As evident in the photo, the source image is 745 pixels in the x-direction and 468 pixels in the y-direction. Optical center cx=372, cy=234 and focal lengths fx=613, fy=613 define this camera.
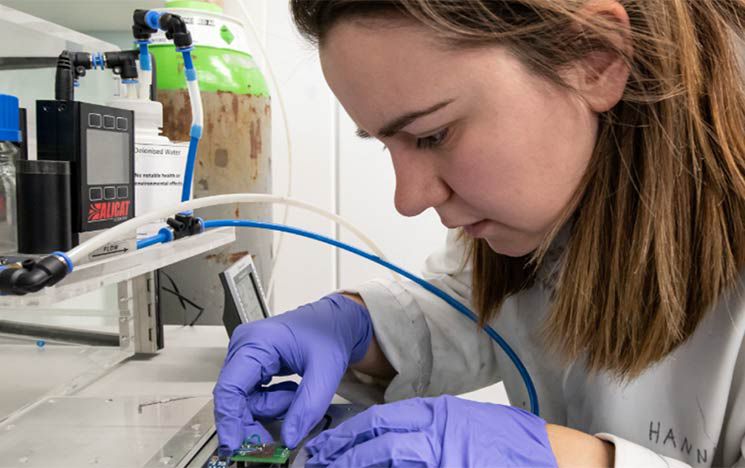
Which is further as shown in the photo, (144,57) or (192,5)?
(192,5)

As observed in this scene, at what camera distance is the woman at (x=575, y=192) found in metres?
0.62

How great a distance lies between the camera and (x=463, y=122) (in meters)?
0.64

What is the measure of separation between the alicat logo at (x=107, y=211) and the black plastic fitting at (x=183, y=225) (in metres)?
0.15

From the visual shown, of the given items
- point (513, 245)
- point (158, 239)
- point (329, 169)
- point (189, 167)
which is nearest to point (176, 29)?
point (189, 167)

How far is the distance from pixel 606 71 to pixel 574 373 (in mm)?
466

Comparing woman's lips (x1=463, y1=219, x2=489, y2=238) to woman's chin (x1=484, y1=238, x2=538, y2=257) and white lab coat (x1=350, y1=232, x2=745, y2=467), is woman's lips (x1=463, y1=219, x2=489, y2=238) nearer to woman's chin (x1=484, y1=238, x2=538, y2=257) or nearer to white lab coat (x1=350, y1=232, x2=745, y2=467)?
woman's chin (x1=484, y1=238, x2=538, y2=257)

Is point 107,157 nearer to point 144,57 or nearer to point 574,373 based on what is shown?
point 144,57

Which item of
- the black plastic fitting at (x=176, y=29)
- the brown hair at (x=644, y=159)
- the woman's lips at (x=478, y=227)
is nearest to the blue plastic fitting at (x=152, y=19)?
the black plastic fitting at (x=176, y=29)

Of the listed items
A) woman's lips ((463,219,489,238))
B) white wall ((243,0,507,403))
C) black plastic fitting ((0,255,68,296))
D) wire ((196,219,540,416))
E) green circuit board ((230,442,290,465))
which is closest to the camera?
black plastic fitting ((0,255,68,296))

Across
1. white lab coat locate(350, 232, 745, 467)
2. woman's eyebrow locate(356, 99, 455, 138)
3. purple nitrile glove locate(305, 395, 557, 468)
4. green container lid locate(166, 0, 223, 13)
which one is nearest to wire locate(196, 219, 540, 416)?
white lab coat locate(350, 232, 745, 467)

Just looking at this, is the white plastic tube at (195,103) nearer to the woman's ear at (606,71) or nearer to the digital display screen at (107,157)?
the digital display screen at (107,157)

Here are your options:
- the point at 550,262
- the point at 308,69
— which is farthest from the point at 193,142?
the point at 308,69

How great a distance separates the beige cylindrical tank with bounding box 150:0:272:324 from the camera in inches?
47.8

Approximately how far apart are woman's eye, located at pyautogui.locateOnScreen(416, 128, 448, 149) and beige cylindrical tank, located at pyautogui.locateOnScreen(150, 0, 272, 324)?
2.16ft
